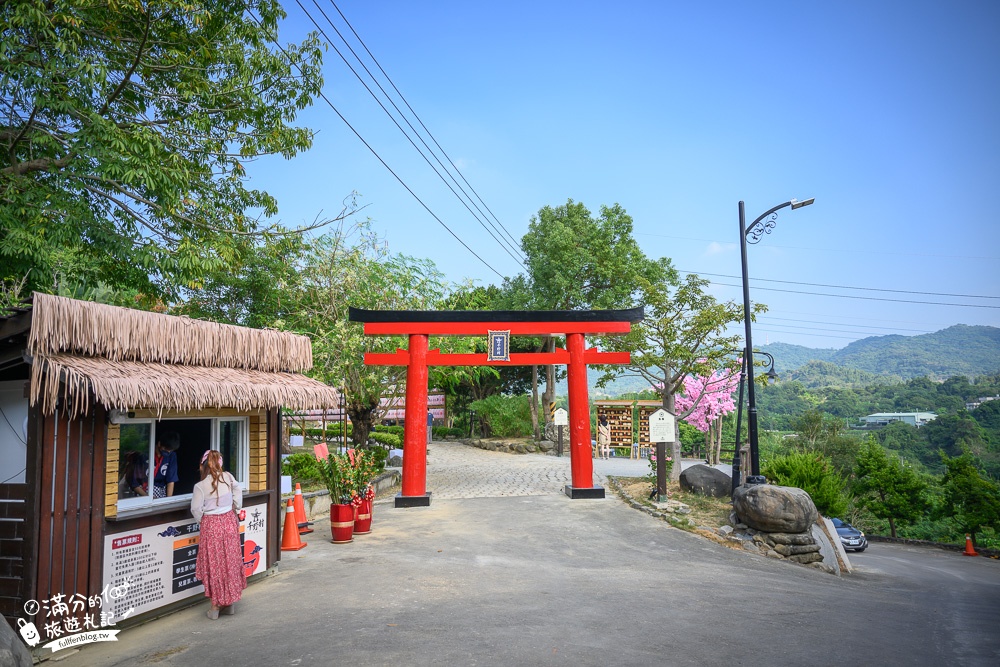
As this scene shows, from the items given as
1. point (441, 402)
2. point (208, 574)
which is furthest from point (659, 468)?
point (441, 402)

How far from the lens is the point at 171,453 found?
22.7ft

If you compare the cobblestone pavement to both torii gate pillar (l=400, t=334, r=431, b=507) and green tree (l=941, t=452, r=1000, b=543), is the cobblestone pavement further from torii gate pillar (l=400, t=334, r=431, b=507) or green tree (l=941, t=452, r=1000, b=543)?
green tree (l=941, t=452, r=1000, b=543)

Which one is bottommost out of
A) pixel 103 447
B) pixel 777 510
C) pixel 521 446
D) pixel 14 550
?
pixel 521 446

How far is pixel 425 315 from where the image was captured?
1465 centimetres

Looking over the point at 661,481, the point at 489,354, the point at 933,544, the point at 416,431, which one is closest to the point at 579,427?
the point at 661,481

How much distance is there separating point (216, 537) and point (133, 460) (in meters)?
1.20

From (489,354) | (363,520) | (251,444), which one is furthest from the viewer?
(489,354)

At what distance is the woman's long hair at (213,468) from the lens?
20.8 ft

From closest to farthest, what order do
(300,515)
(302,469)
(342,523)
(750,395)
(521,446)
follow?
1. (342,523)
2. (300,515)
3. (750,395)
4. (302,469)
5. (521,446)

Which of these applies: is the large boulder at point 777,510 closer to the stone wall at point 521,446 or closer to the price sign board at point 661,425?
the price sign board at point 661,425

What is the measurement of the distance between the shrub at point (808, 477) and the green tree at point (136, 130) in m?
12.8

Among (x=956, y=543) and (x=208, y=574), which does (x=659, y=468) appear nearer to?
(x=208, y=574)

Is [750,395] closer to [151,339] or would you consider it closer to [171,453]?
[171,453]

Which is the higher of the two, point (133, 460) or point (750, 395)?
point (750, 395)
